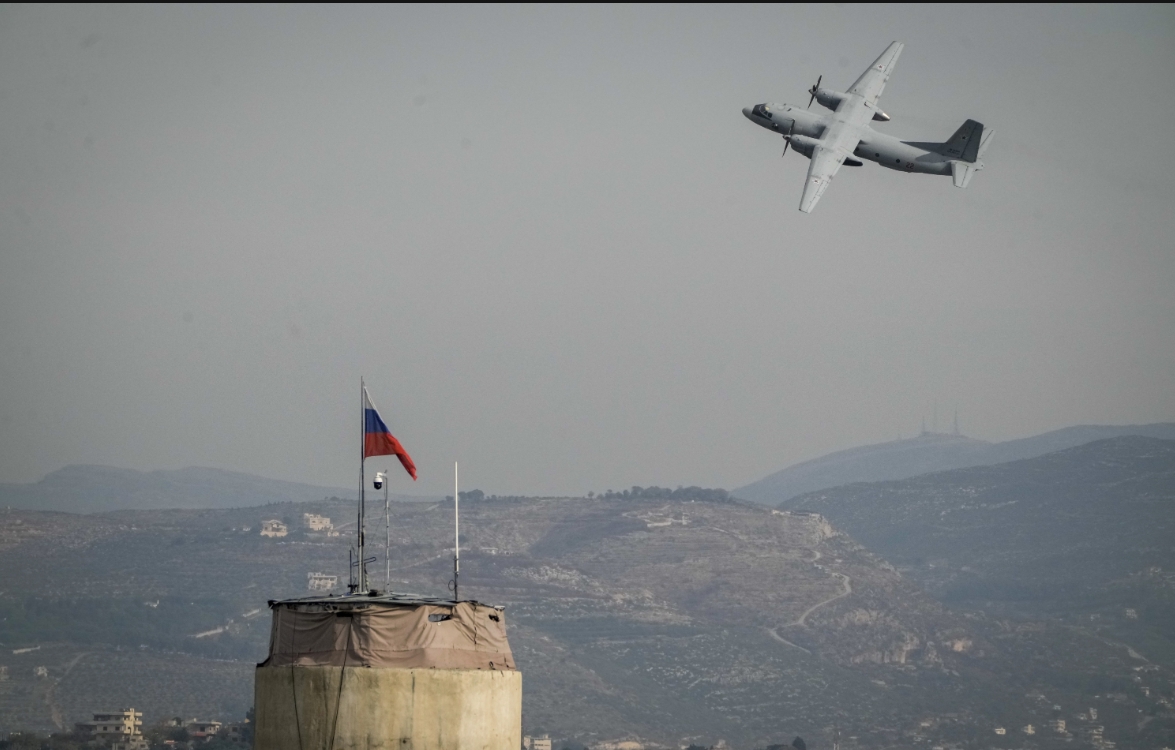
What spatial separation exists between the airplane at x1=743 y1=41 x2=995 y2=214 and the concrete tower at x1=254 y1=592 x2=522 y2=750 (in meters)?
69.6

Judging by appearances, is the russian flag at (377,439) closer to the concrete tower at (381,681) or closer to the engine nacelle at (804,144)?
the concrete tower at (381,681)

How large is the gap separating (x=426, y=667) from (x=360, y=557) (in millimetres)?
4648

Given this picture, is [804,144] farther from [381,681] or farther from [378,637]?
[381,681]

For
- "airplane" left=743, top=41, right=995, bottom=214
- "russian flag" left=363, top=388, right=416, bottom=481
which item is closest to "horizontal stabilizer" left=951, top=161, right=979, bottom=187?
"airplane" left=743, top=41, right=995, bottom=214

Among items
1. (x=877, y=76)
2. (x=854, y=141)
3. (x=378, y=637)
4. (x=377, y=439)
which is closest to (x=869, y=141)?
(x=854, y=141)

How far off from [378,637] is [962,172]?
3049 inches

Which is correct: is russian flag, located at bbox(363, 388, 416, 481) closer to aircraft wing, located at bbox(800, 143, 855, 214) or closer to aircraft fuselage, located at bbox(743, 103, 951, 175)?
aircraft wing, located at bbox(800, 143, 855, 214)

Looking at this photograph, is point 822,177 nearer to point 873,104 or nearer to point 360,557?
point 873,104

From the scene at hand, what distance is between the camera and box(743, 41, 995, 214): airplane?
107500mm

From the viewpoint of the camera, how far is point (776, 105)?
368ft

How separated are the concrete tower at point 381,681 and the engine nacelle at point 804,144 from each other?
7235cm

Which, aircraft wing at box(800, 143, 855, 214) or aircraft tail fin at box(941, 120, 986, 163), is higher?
aircraft tail fin at box(941, 120, 986, 163)

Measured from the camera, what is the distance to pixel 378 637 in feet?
125

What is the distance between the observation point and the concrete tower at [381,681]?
122ft
